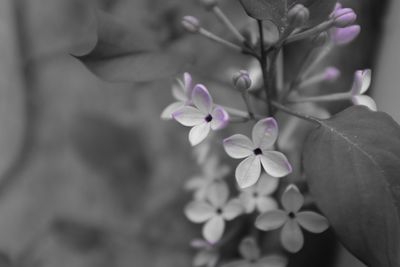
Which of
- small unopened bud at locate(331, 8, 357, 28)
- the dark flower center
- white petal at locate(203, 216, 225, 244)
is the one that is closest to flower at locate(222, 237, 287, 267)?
white petal at locate(203, 216, 225, 244)

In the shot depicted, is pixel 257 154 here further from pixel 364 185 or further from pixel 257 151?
pixel 364 185

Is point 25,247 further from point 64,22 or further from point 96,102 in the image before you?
point 64,22

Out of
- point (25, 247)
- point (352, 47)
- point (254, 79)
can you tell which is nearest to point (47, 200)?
point (25, 247)

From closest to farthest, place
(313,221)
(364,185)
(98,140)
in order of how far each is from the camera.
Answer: (364,185), (313,221), (98,140)

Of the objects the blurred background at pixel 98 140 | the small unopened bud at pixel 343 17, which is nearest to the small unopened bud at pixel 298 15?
the small unopened bud at pixel 343 17

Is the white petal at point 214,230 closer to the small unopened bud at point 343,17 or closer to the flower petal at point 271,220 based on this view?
the flower petal at point 271,220

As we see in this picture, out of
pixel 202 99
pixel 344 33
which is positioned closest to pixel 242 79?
pixel 202 99

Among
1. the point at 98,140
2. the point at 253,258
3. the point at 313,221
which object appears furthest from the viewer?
the point at 98,140
